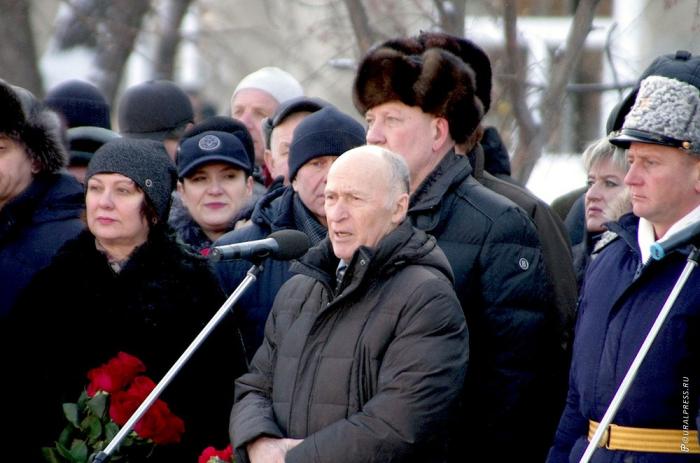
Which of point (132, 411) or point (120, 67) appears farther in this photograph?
point (120, 67)

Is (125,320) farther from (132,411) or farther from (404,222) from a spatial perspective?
(404,222)

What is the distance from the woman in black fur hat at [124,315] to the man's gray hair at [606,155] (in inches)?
84.1

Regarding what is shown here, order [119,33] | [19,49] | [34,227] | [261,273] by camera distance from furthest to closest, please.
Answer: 1. [19,49]
2. [119,33]
3. [34,227]
4. [261,273]

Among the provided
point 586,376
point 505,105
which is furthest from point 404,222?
point 505,105

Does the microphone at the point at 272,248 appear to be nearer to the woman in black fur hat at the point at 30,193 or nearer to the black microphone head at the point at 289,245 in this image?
the black microphone head at the point at 289,245

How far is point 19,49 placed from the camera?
1503 centimetres

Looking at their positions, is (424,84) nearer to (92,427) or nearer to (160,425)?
(160,425)

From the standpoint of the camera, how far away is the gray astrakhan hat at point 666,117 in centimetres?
482

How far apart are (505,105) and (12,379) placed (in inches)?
167

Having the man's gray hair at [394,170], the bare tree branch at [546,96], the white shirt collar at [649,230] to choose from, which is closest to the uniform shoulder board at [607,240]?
the white shirt collar at [649,230]

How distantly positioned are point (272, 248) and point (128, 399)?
845 mm

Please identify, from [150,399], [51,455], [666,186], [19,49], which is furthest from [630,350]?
[19,49]

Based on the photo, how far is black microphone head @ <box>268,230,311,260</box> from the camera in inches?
204

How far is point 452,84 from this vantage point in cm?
567
